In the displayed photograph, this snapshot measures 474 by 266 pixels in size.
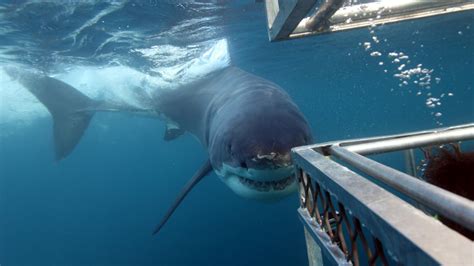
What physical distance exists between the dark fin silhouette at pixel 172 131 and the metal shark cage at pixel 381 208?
9339 millimetres

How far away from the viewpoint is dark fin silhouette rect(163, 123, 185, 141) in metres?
11.2

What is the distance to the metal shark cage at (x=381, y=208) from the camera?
78 centimetres

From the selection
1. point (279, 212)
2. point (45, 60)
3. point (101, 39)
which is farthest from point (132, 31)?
point (279, 212)

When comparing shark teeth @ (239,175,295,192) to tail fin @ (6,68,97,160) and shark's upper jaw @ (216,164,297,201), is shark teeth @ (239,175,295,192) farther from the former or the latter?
tail fin @ (6,68,97,160)

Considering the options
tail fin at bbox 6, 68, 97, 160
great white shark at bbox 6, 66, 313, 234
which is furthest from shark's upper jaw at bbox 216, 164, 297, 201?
tail fin at bbox 6, 68, 97, 160

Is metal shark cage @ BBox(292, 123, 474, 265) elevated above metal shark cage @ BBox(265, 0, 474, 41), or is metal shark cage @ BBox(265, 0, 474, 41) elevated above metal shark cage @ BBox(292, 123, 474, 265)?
metal shark cage @ BBox(265, 0, 474, 41)

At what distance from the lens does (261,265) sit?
20.6 m

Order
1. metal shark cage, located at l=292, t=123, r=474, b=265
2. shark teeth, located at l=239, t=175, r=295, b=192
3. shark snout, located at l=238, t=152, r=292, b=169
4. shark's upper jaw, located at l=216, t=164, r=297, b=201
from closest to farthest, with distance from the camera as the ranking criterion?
metal shark cage, located at l=292, t=123, r=474, b=265
shark snout, located at l=238, t=152, r=292, b=169
shark's upper jaw, located at l=216, t=164, r=297, b=201
shark teeth, located at l=239, t=175, r=295, b=192

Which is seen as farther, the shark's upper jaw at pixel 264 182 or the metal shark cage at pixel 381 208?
the shark's upper jaw at pixel 264 182

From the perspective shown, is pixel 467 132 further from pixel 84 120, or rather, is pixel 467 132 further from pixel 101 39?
pixel 101 39

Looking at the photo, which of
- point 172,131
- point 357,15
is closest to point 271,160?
point 357,15

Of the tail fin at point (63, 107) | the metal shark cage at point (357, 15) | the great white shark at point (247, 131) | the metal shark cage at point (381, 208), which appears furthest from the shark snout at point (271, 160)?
the tail fin at point (63, 107)

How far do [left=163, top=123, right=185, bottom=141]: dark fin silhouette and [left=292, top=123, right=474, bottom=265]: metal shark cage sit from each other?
9.34 m

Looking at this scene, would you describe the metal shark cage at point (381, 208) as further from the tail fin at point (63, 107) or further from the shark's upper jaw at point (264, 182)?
the tail fin at point (63, 107)
